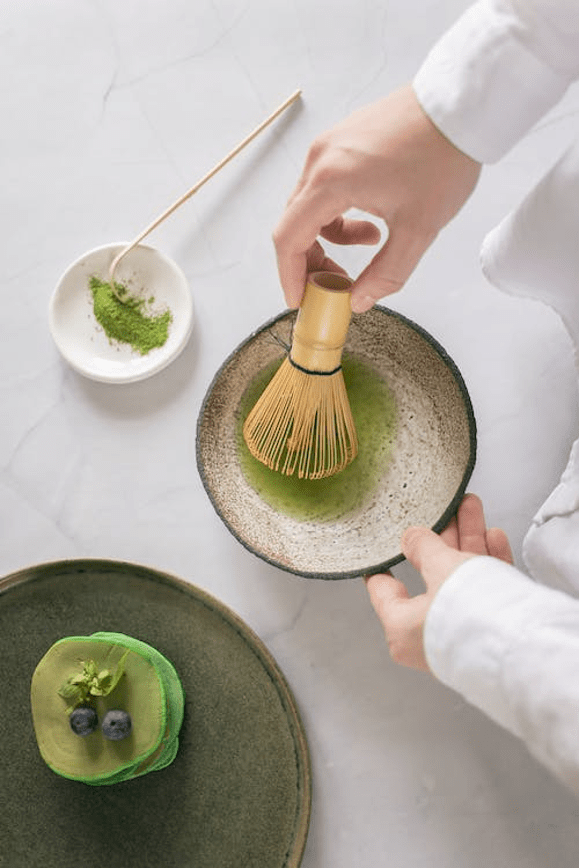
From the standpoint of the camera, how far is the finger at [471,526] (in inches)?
30.7

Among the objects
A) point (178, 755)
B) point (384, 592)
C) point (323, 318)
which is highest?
point (323, 318)

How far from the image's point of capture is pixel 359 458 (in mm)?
900

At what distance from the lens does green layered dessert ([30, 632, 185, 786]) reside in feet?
2.71

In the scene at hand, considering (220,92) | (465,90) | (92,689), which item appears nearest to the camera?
(465,90)

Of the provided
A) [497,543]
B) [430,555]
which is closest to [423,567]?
[430,555]

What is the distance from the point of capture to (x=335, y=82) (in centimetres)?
92

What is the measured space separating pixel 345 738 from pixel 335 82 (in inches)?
28.2

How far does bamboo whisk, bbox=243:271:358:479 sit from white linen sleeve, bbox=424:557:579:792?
270 millimetres

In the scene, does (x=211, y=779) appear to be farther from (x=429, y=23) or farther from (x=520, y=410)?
(x=429, y=23)

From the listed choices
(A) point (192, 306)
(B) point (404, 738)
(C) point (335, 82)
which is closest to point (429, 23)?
(C) point (335, 82)

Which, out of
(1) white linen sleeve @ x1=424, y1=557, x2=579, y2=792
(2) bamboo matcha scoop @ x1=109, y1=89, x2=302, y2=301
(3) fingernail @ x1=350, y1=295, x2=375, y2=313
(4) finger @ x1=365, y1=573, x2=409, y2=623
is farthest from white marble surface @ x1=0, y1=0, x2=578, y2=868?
(1) white linen sleeve @ x1=424, y1=557, x2=579, y2=792

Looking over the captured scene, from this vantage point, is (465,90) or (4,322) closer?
(465,90)

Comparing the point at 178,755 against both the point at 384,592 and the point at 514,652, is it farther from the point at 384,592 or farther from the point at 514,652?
the point at 514,652

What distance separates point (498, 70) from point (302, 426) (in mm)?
426
